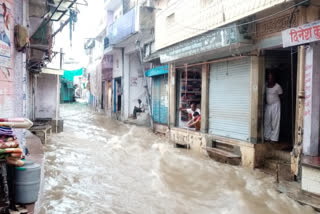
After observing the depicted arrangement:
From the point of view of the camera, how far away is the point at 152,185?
7.45 metres

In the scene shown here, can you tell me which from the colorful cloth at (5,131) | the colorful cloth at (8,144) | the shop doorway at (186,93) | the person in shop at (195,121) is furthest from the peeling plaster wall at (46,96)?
the colorful cloth at (8,144)

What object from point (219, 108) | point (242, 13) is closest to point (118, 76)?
point (219, 108)

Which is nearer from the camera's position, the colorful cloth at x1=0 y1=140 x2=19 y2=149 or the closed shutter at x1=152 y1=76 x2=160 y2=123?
the colorful cloth at x1=0 y1=140 x2=19 y2=149

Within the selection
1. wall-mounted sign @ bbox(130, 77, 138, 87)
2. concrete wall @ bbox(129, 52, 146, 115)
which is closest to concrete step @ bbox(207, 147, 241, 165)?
concrete wall @ bbox(129, 52, 146, 115)

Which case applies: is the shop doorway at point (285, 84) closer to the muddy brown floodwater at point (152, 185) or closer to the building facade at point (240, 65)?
the building facade at point (240, 65)

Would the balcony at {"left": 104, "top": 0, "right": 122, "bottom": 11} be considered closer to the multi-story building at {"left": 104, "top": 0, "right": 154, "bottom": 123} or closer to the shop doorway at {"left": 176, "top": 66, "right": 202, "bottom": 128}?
the multi-story building at {"left": 104, "top": 0, "right": 154, "bottom": 123}

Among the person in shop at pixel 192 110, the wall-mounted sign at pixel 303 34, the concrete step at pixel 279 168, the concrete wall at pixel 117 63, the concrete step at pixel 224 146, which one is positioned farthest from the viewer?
the concrete wall at pixel 117 63

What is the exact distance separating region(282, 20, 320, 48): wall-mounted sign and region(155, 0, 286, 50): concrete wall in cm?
88

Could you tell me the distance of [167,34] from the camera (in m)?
13.1

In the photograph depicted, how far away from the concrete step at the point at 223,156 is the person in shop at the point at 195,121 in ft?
5.30

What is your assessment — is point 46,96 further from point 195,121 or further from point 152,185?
point 152,185

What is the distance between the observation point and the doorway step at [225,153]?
352 inches

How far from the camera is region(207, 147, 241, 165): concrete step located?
891 centimetres

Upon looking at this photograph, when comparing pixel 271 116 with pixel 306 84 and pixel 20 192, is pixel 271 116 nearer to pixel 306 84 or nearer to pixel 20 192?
pixel 306 84
